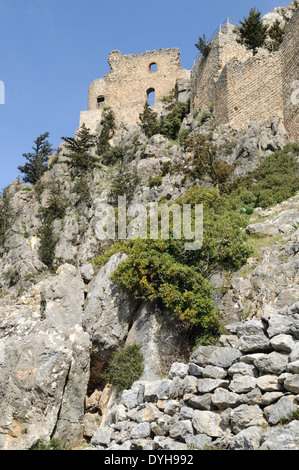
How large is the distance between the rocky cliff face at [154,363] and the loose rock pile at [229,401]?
0.05 ft

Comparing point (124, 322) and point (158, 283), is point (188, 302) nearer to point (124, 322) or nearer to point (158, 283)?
point (158, 283)

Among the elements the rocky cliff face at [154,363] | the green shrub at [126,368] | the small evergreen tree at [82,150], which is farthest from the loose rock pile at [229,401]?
the small evergreen tree at [82,150]

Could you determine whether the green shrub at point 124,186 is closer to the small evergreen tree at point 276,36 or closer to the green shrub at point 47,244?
the green shrub at point 47,244

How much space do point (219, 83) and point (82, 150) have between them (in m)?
10.7

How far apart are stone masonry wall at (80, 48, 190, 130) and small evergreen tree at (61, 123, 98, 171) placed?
11.6 ft

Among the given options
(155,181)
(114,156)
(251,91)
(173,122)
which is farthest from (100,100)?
(251,91)

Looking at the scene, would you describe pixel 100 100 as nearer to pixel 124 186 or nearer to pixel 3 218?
pixel 3 218

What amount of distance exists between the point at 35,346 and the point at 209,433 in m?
5.09

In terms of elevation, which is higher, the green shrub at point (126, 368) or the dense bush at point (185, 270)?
the dense bush at point (185, 270)

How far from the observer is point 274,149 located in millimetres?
19469

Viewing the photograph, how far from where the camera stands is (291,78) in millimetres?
20203

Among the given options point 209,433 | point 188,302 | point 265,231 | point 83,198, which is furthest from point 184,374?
point 83,198

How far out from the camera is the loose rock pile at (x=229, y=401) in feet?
18.1

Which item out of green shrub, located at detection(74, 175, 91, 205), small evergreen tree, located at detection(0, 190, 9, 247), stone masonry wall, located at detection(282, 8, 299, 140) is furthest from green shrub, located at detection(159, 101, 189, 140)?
small evergreen tree, located at detection(0, 190, 9, 247)
